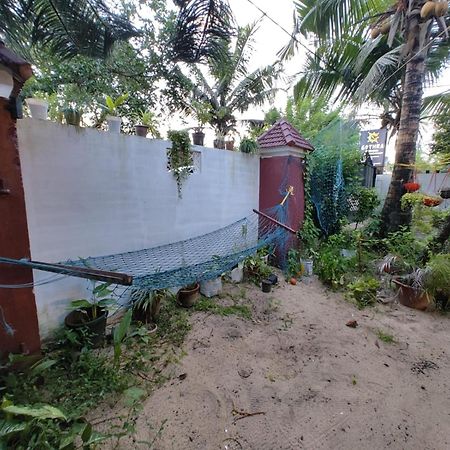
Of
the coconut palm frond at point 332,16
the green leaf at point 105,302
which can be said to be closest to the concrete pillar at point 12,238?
the green leaf at point 105,302

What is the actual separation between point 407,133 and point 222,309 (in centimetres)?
362

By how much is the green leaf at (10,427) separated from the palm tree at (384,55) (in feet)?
13.6

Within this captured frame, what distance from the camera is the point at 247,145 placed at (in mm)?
3502

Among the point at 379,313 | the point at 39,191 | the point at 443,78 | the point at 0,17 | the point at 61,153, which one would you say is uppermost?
the point at 443,78

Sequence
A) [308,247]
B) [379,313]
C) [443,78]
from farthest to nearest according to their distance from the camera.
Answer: [443,78]
[308,247]
[379,313]

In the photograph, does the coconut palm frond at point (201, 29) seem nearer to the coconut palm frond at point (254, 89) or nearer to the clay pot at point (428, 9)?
the clay pot at point (428, 9)

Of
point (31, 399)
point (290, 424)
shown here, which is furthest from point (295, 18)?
point (31, 399)

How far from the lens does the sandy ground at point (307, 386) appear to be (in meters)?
1.30

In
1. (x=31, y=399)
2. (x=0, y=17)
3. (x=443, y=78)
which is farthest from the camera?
(x=443, y=78)

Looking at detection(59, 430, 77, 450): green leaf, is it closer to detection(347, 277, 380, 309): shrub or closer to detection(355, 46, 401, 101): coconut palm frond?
detection(347, 277, 380, 309): shrub

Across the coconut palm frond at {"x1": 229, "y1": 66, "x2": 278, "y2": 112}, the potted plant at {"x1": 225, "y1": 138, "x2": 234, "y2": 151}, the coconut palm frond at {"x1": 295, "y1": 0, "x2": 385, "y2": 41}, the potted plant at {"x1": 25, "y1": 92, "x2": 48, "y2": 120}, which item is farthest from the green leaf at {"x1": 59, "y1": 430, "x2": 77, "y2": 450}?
the coconut palm frond at {"x1": 229, "y1": 66, "x2": 278, "y2": 112}

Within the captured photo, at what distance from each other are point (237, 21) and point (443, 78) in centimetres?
531

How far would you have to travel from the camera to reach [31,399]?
133 cm

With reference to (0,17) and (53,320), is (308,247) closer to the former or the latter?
(53,320)
